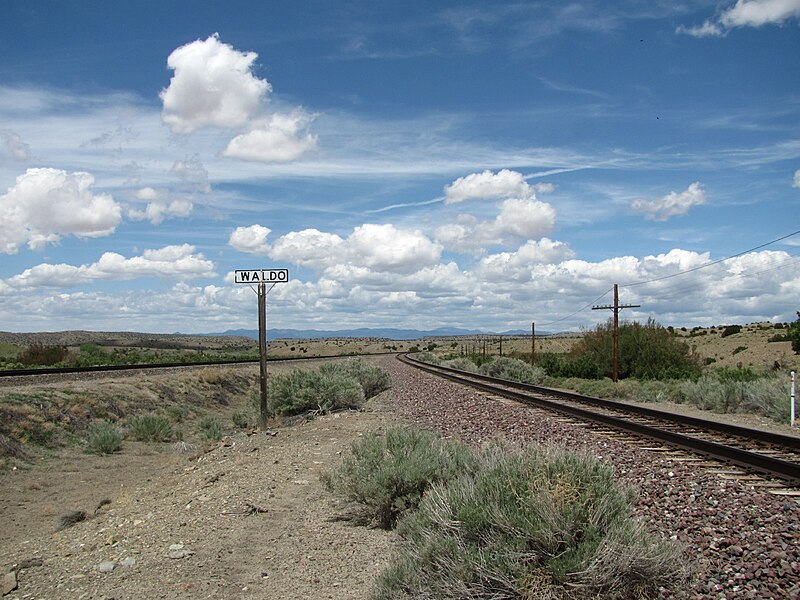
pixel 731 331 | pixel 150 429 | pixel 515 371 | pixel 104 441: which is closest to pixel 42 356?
pixel 515 371

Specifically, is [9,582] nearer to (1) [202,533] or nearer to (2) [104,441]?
(1) [202,533]

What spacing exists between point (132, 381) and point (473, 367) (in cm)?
3083

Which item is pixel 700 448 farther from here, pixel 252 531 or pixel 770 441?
pixel 252 531

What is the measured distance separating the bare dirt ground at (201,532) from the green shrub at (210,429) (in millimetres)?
5104

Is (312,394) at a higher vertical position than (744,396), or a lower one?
higher

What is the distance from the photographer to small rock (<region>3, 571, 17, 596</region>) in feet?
24.5

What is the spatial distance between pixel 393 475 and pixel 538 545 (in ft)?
10.8

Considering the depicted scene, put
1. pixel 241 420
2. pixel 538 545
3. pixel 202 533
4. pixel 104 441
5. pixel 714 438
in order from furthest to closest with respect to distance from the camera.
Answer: pixel 241 420 < pixel 104 441 < pixel 714 438 < pixel 202 533 < pixel 538 545

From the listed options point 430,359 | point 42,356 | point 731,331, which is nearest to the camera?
point 42,356

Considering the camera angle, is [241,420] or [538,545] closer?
[538,545]

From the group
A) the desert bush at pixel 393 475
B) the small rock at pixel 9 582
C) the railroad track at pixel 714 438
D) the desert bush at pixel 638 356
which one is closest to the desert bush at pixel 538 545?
the desert bush at pixel 393 475

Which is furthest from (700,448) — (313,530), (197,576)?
(197,576)

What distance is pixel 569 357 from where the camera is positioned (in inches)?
→ 2035

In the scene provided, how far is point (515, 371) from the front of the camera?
43188 millimetres
